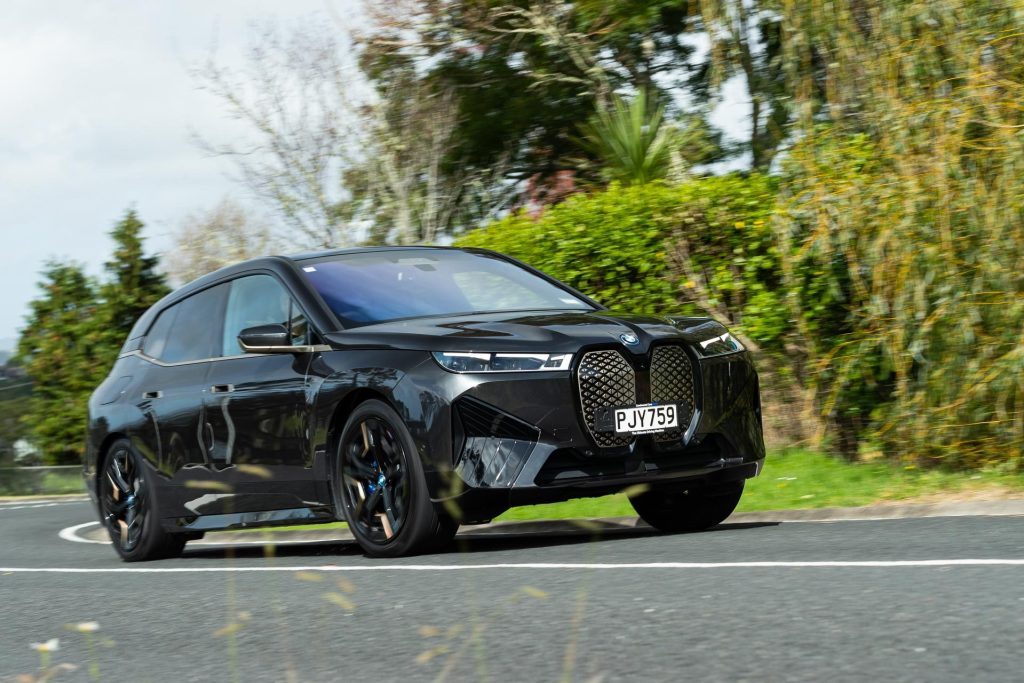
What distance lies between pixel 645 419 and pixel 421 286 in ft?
6.00

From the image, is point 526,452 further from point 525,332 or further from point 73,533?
point 73,533

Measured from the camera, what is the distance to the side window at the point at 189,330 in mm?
9203

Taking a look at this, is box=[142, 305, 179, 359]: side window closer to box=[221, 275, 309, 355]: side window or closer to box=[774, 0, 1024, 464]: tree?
box=[221, 275, 309, 355]: side window

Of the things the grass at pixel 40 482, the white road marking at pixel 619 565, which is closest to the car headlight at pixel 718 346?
the white road marking at pixel 619 565

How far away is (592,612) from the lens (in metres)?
5.25

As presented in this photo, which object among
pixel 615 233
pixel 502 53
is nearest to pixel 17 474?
pixel 502 53

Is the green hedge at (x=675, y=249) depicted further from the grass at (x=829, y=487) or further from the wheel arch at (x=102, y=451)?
the wheel arch at (x=102, y=451)

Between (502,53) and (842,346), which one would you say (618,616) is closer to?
(842,346)

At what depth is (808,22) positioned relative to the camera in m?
12.1

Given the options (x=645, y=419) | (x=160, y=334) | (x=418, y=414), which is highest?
(x=160, y=334)

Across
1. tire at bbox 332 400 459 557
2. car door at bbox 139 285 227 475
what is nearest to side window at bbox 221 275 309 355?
car door at bbox 139 285 227 475

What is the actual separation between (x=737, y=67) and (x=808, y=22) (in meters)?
6.49

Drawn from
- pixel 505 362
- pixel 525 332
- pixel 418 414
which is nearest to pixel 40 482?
pixel 418 414

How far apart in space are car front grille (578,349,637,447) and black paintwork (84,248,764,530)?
5 centimetres
